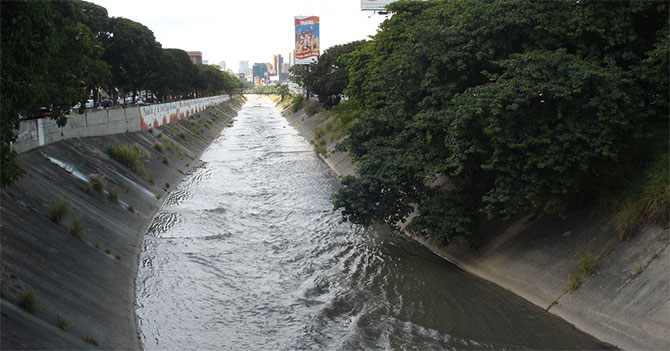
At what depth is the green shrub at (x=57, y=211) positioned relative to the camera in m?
16.1

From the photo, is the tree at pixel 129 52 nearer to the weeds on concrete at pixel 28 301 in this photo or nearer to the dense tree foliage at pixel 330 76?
the dense tree foliage at pixel 330 76

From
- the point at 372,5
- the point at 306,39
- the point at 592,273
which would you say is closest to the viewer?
the point at 592,273

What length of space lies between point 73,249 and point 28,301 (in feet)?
15.1

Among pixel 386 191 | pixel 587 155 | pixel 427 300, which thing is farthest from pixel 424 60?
pixel 427 300

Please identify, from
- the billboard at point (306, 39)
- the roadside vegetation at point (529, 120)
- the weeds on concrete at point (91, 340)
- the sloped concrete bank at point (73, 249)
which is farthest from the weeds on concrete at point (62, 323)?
the billboard at point (306, 39)

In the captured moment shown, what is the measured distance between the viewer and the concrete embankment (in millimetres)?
12078

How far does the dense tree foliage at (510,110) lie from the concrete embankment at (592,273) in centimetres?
97

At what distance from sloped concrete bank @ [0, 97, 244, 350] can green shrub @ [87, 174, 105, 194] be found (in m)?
0.05

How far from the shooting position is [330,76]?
178 feet

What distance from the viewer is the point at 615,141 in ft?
46.9

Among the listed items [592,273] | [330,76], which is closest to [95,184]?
[592,273]

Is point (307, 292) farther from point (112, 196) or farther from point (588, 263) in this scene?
point (112, 196)

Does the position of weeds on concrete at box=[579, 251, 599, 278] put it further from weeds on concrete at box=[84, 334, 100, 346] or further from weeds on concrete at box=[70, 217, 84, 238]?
weeds on concrete at box=[70, 217, 84, 238]

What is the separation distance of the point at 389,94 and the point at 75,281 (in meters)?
14.0
